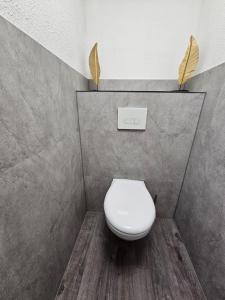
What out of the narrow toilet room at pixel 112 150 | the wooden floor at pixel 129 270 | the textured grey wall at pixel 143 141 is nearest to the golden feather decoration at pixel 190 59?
the narrow toilet room at pixel 112 150

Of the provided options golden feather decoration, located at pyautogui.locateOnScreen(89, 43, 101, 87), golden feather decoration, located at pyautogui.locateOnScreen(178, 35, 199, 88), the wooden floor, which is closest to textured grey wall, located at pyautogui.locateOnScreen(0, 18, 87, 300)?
the wooden floor

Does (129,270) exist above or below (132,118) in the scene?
below

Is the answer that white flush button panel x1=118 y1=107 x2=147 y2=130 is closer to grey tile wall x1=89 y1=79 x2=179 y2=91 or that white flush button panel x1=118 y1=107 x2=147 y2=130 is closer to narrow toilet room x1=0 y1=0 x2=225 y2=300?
narrow toilet room x1=0 y1=0 x2=225 y2=300

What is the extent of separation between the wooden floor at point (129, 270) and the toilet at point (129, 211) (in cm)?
38

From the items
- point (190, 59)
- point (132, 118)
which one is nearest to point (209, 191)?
point (132, 118)

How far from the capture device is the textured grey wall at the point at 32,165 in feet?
1.37

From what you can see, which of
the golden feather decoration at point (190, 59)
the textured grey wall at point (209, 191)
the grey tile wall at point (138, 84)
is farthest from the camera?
the grey tile wall at point (138, 84)

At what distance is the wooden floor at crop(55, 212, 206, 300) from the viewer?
78cm

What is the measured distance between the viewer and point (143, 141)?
1048mm

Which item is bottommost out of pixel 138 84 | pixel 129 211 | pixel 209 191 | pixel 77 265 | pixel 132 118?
pixel 77 265

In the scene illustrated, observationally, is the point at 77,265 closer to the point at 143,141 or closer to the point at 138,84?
the point at 143,141

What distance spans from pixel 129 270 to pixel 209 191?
75 cm

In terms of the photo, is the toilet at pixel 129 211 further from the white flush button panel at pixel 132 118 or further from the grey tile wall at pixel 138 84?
the grey tile wall at pixel 138 84

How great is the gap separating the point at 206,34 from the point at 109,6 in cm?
78
